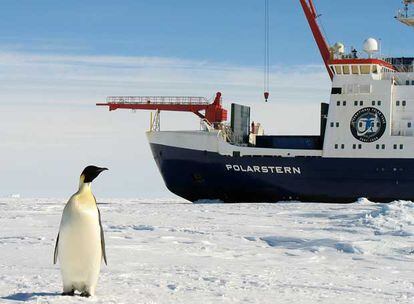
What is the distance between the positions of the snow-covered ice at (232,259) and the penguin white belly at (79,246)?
190 millimetres

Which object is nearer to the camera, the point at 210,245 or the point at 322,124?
the point at 210,245

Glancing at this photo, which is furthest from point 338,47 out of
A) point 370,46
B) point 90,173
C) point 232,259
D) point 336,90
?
point 90,173

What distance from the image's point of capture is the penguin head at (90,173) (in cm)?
609

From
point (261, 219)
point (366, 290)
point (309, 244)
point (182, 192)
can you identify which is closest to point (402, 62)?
point (182, 192)

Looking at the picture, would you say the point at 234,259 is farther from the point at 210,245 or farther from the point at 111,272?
the point at 111,272

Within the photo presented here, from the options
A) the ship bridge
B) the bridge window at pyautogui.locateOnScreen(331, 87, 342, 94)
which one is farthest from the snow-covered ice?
the ship bridge

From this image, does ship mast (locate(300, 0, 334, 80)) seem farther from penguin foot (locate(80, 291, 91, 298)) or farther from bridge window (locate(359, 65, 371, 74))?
penguin foot (locate(80, 291, 91, 298))

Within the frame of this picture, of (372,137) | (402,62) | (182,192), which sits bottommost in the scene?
(182,192)

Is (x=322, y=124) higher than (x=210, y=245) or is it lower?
higher

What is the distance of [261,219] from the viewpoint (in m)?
17.5

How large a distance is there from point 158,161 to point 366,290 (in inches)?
870

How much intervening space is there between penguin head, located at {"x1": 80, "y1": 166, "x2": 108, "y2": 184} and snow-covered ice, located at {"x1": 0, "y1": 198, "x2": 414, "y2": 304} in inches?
44.6

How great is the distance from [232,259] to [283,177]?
16917 millimetres

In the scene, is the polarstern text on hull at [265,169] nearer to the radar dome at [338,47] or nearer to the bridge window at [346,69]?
the bridge window at [346,69]
